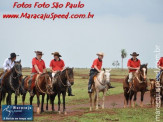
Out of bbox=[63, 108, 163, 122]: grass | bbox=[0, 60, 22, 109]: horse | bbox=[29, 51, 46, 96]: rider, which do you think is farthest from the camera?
bbox=[29, 51, 46, 96]: rider

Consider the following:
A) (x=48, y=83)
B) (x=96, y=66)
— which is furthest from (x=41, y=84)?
(x=96, y=66)

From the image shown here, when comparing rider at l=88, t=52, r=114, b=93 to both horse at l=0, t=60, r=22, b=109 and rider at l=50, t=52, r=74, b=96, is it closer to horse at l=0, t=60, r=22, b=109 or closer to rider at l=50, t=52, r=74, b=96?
rider at l=50, t=52, r=74, b=96

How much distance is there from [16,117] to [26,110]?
0.56 meters

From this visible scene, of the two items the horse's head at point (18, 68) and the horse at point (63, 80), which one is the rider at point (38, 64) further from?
the horse's head at point (18, 68)

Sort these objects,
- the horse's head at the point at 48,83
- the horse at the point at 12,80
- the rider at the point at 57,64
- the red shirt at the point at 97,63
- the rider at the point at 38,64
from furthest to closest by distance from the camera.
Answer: the red shirt at the point at 97,63, the rider at the point at 57,64, the rider at the point at 38,64, the horse's head at the point at 48,83, the horse at the point at 12,80

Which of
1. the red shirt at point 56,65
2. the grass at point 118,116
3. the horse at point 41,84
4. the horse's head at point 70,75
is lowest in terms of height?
the grass at point 118,116

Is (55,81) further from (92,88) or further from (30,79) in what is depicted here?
(92,88)

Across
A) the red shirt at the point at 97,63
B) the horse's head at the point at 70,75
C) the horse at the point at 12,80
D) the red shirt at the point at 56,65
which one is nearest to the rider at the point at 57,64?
the red shirt at the point at 56,65

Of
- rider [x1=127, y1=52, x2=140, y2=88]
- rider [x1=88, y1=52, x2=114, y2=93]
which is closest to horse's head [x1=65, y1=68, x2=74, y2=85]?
rider [x1=88, y1=52, x2=114, y2=93]

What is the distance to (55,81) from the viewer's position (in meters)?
19.9

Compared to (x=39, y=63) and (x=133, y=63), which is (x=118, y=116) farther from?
(x=133, y=63)

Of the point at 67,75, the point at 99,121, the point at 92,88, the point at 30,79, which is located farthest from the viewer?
the point at 92,88

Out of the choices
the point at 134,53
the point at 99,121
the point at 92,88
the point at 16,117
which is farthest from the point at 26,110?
the point at 134,53

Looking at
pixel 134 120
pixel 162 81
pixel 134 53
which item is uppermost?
pixel 134 53
